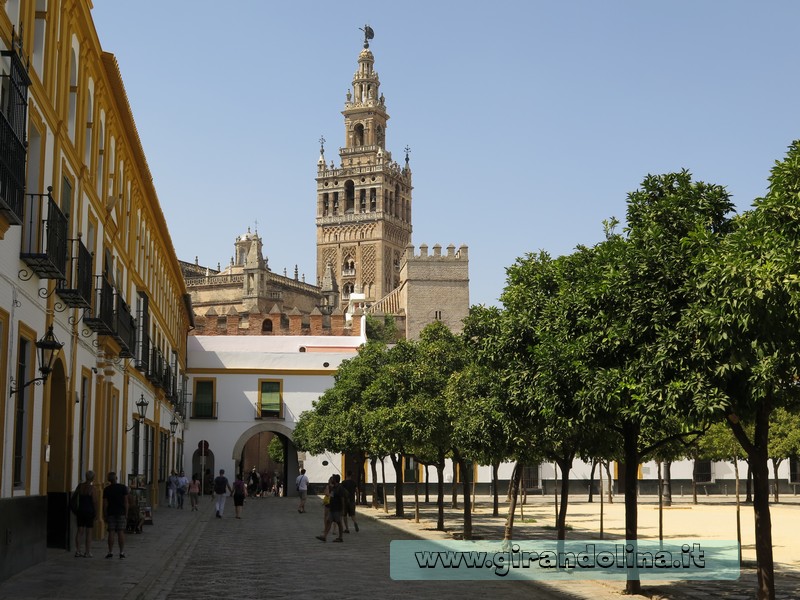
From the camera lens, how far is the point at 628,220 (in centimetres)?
1480

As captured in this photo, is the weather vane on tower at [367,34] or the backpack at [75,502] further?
the weather vane on tower at [367,34]

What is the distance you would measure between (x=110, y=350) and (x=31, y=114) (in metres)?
9.12

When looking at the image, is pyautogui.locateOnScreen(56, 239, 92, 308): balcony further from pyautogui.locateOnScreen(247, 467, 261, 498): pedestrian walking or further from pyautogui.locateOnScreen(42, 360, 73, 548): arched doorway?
pyautogui.locateOnScreen(247, 467, 261, 498): pedestrian walking

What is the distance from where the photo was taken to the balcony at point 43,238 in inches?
587

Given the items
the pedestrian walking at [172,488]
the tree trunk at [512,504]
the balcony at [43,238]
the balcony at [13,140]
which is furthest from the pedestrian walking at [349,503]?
the pedestrian walking at [172,488]

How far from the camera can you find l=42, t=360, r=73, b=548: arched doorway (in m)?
19.1

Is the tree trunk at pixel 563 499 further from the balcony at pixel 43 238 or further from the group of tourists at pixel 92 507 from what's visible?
the balcony at pixel 43 238

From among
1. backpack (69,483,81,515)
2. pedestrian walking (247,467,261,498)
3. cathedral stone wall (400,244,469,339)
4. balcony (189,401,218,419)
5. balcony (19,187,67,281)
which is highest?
cathedral stone wall (400,244,469,339)

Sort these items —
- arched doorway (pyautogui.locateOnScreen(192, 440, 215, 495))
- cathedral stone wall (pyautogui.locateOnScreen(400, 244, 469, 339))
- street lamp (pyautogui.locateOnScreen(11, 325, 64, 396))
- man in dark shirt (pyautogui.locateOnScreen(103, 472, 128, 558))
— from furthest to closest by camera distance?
cathedral stone wall (pyautogui.locateOnScreen(400, 244, 469, 339))
arched doorway (pyautogui.locateOnScreen(192, 440, 215, 495))
man in dark shirt (pyautogui.locateOnScreen(103, 472, 128, 558))
street lamp (pyautogui.locateOnScreen(11, 325, 64, 396))

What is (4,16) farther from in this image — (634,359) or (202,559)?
(202,559)

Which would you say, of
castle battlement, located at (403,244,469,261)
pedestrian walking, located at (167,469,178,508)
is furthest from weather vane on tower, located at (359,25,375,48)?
pedestrian walking, located at (167,469,178,508)

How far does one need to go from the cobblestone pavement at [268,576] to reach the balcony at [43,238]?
4.30 m

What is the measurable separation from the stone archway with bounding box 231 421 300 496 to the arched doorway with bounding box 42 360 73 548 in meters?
34.2

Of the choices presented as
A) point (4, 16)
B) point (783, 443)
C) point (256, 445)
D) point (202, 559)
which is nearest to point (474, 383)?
point (202, 559)
